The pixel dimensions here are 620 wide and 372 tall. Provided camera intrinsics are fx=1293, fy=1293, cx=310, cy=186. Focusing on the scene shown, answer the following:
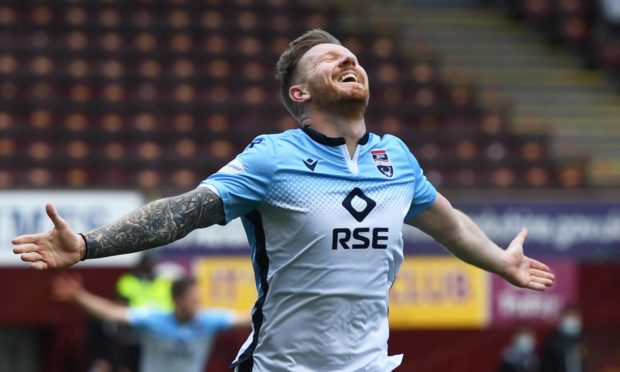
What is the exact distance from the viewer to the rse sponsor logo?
15.0 ft

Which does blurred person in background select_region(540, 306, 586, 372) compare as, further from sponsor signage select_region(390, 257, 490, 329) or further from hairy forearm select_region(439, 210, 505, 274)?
hairy forearm select_region(439, 210, 505, 274)

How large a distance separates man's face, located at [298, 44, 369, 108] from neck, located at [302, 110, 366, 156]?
0.05m

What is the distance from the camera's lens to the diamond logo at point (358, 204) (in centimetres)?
458

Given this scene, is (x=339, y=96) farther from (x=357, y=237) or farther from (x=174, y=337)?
(x=174, y=337)

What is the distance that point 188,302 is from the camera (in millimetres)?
9602

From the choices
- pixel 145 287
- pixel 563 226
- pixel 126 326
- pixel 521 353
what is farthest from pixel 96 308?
pixel 563 226

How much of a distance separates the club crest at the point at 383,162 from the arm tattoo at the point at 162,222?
24.7 inches

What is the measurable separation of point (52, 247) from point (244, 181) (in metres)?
0.72

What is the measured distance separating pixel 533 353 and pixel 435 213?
10097mm

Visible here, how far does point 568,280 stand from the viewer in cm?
1508

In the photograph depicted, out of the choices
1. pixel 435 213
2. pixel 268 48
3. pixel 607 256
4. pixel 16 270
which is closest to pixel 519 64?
pixel 268 48

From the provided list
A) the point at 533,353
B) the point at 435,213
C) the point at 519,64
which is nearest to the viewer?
the point at 435,213

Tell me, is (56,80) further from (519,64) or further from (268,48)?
(519,64)

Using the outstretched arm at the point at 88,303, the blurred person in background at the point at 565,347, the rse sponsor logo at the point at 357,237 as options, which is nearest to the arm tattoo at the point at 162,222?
the rse sponsor logo at the point at 357,237
